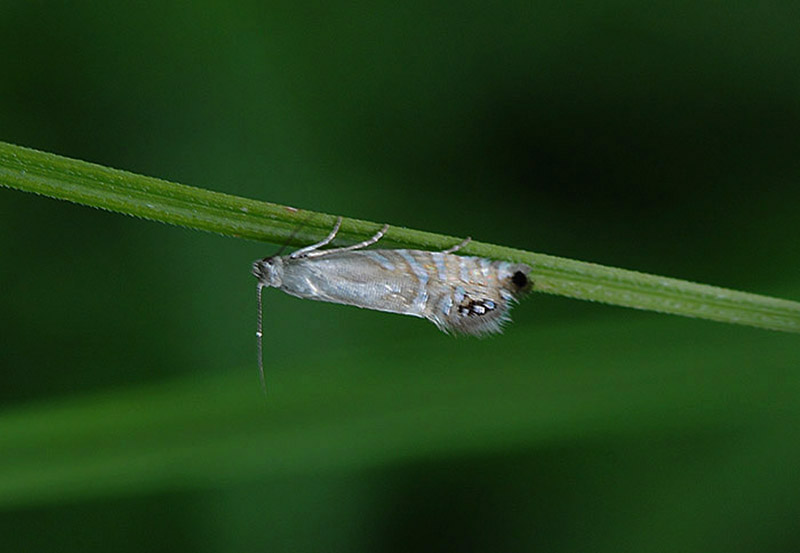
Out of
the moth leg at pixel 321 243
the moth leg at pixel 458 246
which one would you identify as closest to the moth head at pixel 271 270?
the moth leg at pixel 321 243

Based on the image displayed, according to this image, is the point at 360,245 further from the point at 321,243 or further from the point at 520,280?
the point at 520,280

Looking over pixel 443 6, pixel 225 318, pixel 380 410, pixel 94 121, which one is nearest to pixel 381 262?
pixel 380 410

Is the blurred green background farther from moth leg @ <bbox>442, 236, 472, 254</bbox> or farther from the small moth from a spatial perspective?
moth leg @ <bbox>442, 236, 472, 254</bbox>

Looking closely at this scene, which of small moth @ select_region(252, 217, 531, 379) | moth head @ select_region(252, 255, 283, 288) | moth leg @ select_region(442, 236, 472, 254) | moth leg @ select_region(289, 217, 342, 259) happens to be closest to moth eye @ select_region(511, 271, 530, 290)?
small moth @ select_region(252, 217, 531, 379)

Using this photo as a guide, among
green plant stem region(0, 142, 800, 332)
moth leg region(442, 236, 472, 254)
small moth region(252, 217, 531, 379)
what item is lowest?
green plant stem region(0, 142, 800, 332)

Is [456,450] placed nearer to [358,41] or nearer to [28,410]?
[28,410]

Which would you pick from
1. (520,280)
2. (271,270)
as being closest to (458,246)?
(520,280)
